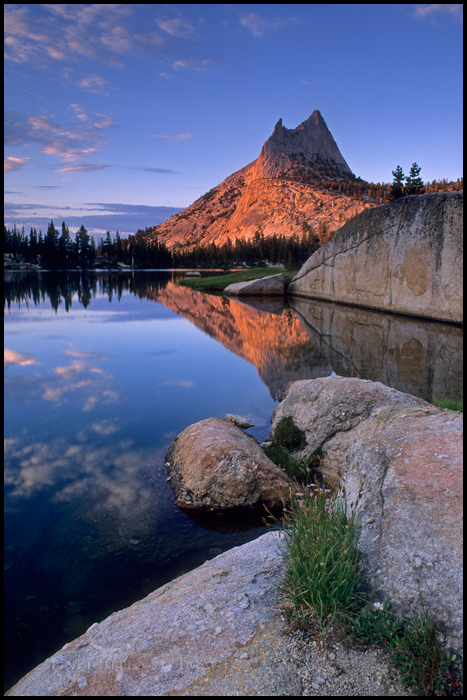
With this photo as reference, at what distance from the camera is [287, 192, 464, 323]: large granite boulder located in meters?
Answer: 26.0

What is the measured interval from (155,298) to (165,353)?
27415 mm

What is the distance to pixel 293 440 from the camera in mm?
9703

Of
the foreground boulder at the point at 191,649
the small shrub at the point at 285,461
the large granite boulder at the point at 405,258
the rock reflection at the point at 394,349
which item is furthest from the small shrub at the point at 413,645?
the large granite boulder at the point at 405,258

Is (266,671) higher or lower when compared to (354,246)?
lower

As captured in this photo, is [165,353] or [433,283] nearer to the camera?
[165,353]

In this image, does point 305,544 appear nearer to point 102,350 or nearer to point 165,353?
point 165,353

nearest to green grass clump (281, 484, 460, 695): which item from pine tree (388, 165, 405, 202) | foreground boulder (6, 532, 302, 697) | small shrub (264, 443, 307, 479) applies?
foreground boulder (6, 532, 302, 697)

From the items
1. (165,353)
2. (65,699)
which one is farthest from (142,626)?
(165,353)

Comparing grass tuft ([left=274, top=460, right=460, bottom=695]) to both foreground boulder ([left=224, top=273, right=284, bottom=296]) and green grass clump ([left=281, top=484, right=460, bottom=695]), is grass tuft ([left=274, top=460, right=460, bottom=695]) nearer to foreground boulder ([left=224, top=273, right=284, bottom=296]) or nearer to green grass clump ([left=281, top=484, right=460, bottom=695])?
green grass clump ([left=281, top=484, right=460, bottom=695])

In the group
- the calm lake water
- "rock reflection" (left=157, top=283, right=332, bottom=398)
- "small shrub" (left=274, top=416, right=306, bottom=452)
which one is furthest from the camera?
"rock reflection" (left=157, top=283, right=332, bottom=398)

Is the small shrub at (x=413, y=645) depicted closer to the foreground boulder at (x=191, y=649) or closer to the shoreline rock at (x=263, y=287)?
the foreground boulder at (x=191, y=649)

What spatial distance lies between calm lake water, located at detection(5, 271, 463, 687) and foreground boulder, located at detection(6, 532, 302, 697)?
5.53 ft

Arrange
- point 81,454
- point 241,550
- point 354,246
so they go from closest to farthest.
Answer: point 241,550 → point 81,454 → point 354,246

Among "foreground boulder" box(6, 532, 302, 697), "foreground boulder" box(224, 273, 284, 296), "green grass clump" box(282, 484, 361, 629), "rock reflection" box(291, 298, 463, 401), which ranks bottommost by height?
"foreground boulder" box(6, 532, 302, 697)
